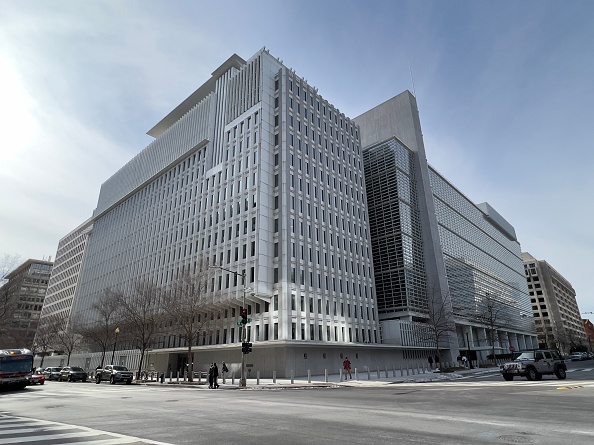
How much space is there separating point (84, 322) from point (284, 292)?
196 ft

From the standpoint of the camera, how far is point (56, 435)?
8.54 meters

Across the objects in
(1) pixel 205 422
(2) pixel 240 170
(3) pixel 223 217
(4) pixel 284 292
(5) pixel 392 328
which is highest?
(2) pixel 240 170

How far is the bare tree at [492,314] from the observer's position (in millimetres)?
81062

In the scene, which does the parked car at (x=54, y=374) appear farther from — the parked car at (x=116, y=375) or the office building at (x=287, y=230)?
the office building at (x=287, y=230)

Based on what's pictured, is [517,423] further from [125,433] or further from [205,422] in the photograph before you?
[125,433]

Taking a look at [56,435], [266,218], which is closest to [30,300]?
[266,218]

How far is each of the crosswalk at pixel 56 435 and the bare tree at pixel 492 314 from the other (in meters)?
81.1

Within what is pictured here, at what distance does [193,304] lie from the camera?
37.7 metres

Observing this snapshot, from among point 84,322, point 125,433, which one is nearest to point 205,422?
point 125,433

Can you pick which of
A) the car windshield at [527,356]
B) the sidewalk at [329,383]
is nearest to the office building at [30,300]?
the sidewalk at [329,383]

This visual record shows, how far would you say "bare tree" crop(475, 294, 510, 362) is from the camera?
81062 mm

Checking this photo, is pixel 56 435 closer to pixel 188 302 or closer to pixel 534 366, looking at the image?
pixel 534 366

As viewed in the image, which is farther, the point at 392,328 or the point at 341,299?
the point at 392,328

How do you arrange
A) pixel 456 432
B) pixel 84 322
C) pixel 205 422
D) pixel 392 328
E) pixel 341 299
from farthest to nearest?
pixel 84 322 < pixel 392 328 < pixel 341 299 < pixel 205 422 < pixel 456 432
